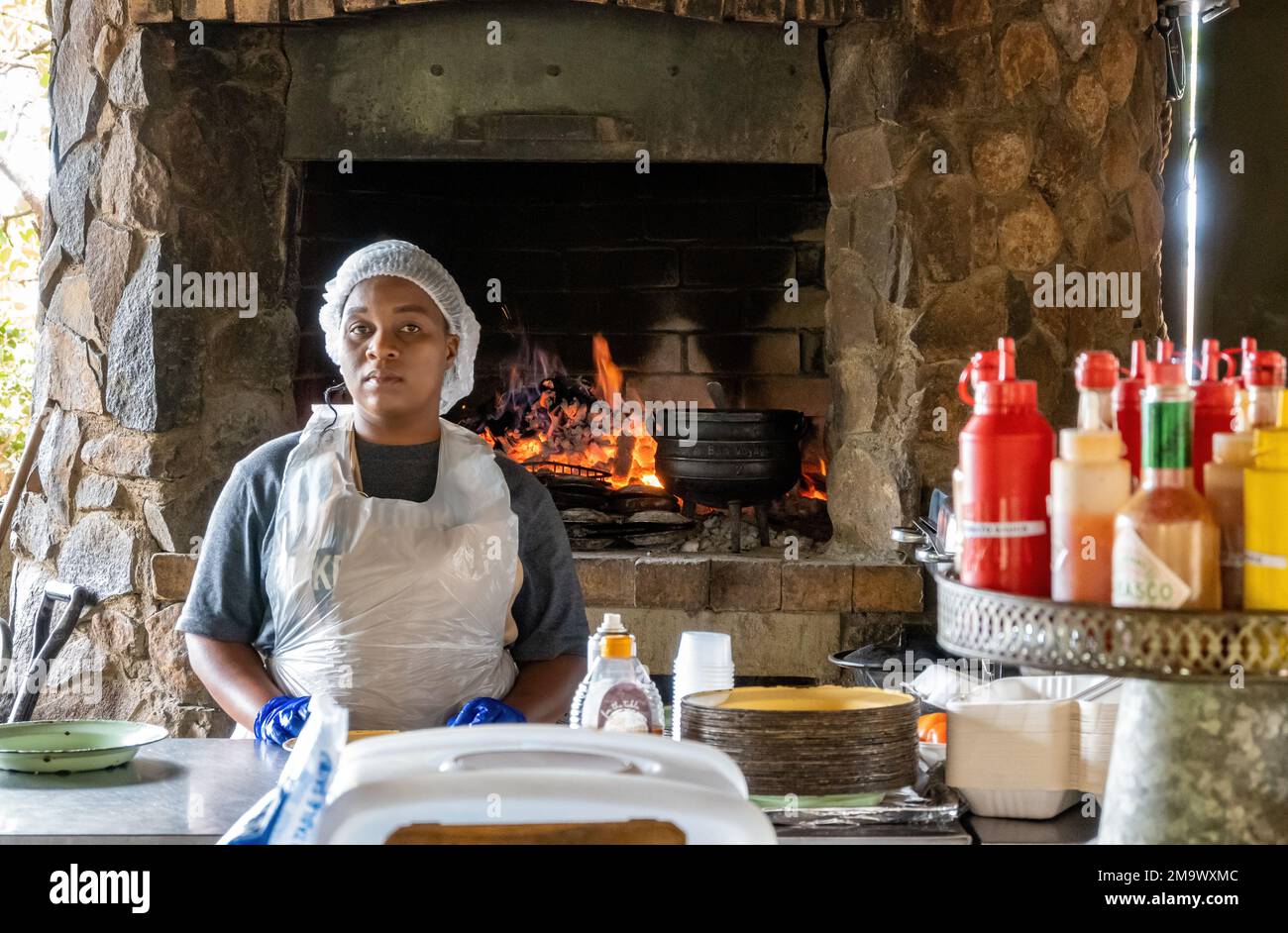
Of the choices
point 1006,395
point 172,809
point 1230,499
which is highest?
point 1006,395

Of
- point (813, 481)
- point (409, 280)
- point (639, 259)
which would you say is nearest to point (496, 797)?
point (409, 280)

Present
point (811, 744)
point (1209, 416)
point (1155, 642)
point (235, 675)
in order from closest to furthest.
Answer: point (1155, 642) → point (1209, 416) → point (811, 744) → point (235, 675)

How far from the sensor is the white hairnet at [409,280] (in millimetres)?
2652

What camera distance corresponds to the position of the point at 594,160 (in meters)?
3.86

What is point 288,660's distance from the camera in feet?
8.09

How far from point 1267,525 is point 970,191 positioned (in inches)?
96.4

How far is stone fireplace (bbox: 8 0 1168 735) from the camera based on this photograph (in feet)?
11.8

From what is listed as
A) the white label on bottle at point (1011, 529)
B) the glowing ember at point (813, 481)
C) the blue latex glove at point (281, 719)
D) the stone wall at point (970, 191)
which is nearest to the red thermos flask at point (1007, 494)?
the white label on bottle at point (1011, 529)

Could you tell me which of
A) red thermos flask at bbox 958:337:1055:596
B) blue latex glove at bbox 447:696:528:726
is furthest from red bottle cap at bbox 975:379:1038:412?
blue latex glove at bbox 447:696:528:726

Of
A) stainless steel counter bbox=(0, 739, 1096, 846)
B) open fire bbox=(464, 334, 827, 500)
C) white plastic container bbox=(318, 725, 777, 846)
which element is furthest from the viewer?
open fire bbox=(464, 334, 827, 500)

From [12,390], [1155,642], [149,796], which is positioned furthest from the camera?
[12,390]

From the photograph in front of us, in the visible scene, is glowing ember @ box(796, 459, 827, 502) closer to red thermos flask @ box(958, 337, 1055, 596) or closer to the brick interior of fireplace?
the brick interior of fireplace

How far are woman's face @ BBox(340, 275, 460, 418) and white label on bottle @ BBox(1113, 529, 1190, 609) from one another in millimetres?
1558

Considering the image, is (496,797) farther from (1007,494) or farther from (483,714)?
(483,714)
